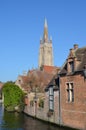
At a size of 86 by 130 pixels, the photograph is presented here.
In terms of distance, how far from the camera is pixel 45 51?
141 m

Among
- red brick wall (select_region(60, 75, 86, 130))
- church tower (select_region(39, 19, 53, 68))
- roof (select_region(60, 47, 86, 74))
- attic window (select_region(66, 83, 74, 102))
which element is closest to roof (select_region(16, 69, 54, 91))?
roof (select_region(60, 47, 86, 74))

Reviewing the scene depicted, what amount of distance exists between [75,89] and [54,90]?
4244 mm

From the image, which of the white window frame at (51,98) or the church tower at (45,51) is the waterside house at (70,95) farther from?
the church tower at (45,51)

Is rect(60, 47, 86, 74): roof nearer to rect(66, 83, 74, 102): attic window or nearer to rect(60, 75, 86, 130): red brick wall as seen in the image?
rect(60, 75, 86, 130): red brick wall

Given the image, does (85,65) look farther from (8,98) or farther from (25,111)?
(8,98)

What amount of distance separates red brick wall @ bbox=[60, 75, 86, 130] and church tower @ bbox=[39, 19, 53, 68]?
10883cm

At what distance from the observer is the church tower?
139000 mm

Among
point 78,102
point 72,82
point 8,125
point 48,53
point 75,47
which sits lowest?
point 8,125

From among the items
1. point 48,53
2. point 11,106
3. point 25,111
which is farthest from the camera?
point 48,53

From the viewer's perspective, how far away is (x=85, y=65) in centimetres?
2528

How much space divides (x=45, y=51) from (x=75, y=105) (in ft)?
378

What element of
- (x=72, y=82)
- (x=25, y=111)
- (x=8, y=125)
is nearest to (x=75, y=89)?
(x=72, y=82)

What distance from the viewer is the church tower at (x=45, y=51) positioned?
139 metres

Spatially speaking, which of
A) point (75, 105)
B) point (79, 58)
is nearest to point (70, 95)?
point (75, 105)
